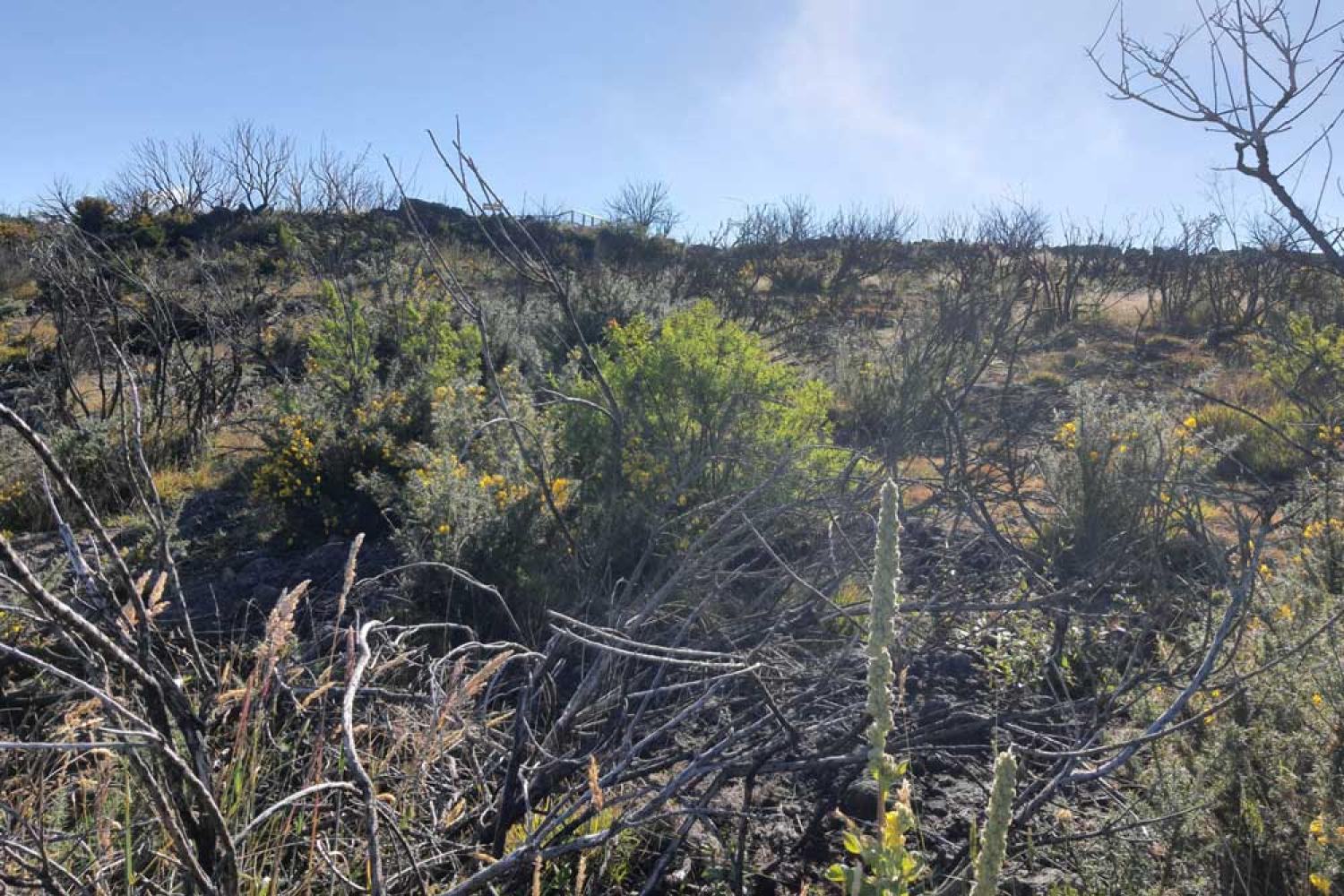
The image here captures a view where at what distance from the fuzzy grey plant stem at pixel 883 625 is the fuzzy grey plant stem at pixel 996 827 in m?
0.11

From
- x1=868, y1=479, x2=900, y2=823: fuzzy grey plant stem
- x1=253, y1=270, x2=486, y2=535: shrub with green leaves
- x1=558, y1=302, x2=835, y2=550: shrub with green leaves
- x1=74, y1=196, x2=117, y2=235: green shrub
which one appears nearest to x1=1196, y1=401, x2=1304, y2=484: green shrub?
x1=558, y1=302, x2=835, y2=550: shrub with green leaves

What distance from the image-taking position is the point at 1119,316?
53.3 ft

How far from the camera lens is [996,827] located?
796 millimetres

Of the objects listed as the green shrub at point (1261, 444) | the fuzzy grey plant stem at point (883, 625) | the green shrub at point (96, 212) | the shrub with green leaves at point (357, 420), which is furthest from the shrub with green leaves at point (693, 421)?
the green shrub at point (96, 212)

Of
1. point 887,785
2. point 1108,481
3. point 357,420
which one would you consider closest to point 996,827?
point 887,785

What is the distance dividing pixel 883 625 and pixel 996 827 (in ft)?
0.68

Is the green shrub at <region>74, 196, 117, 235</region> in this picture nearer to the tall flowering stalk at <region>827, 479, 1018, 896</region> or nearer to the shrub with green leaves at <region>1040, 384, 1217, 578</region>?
the shrub with green leaves at <region>1040, 384, 1217, 578</region>

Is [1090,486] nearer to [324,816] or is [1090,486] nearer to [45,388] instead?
[324,816]

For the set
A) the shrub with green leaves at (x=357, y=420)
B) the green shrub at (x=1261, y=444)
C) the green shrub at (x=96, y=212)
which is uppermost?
the green shrub at (x=96, y=212)

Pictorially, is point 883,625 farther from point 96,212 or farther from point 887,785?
point 96,212

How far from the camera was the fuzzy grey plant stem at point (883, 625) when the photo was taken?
841mm

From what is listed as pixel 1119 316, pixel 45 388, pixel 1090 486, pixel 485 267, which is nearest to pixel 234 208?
pixel 485 267

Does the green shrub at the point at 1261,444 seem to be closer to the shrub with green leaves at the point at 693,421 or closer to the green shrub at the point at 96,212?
the shrub with green leaves at the point at 693,421

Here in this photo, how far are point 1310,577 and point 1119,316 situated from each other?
47.5 ft
